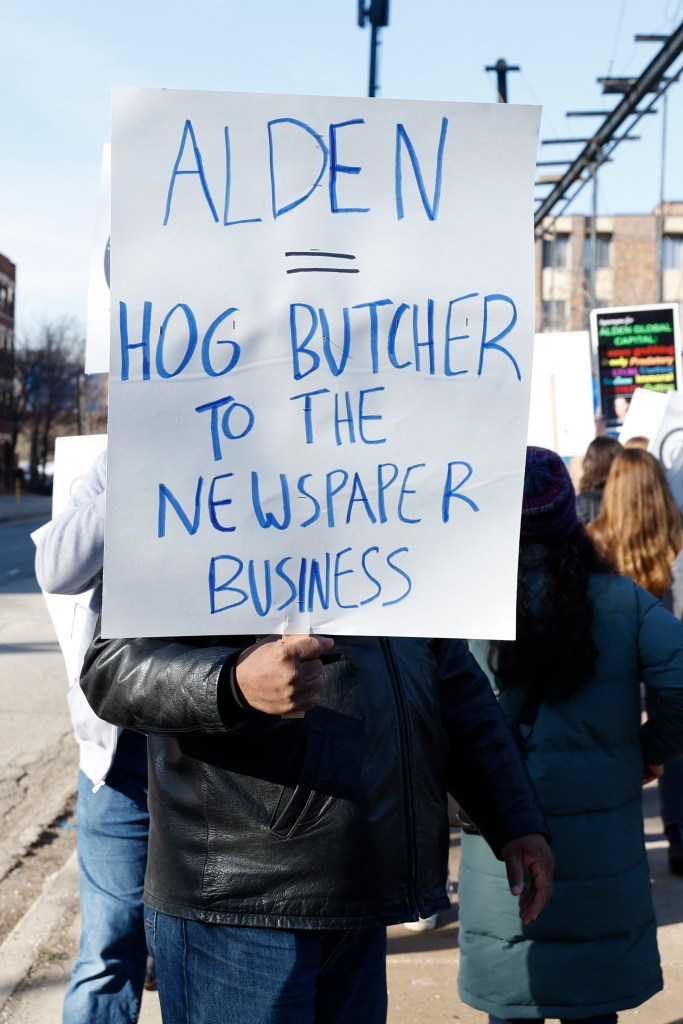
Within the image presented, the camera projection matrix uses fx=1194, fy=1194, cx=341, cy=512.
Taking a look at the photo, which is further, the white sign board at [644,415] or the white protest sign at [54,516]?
the white sign board at [644,415]

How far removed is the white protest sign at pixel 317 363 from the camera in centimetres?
179

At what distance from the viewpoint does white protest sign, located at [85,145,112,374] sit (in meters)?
3.08

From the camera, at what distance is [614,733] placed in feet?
9.54

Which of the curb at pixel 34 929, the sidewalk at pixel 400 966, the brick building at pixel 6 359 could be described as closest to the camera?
the sidewalk at pixel 400 966

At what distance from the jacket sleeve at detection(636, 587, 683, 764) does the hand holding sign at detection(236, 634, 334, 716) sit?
1.33m

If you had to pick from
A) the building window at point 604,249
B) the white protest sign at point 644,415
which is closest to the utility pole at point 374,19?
the white protest sign at point 644,415

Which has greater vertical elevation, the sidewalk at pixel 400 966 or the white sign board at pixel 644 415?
the white sign board at pixel 644 415

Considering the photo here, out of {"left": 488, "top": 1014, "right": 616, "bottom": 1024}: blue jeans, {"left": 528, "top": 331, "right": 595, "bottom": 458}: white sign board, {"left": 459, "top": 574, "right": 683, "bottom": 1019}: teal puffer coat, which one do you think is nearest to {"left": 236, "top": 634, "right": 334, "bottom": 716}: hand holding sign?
{"left": 459, "top": 574, "right": 683, "bottom": 1019}: teal puffer coat

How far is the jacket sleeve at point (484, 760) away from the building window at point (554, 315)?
60.0 metres

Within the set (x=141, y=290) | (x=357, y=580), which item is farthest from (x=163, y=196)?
(x=357, y=580)

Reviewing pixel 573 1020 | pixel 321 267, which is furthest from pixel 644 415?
pixel 321 267

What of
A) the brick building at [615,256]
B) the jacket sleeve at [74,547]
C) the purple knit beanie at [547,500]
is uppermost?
the brick building at [615,256]

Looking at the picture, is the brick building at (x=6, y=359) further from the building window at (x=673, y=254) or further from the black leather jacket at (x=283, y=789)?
the black leather jacket at (x=283, y=789)

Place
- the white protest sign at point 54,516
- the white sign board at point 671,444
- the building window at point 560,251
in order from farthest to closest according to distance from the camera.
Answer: the building window at point 560,251 < the white sign board at point 671,444 < the white protest sign at point 54,516
